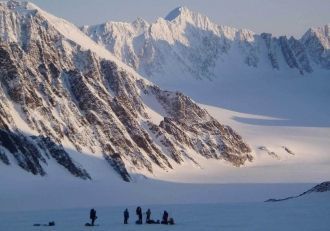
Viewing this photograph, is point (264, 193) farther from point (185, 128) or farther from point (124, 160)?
point (185, 128)

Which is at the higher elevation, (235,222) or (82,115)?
(82,115)

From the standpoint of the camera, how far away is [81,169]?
365 ft

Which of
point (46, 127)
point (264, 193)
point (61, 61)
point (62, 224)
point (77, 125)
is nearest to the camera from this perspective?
point (62, 224)

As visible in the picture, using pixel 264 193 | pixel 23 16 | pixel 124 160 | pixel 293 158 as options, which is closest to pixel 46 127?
pixel 124 160

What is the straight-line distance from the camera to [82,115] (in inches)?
5359

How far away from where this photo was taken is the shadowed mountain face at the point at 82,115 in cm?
11331

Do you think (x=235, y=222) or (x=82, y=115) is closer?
(x=235, y=222)

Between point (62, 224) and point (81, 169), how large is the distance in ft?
185

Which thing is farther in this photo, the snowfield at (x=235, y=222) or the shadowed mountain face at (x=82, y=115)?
the shadowed mountain face at (x=82, y=115)

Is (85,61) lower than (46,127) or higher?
higher

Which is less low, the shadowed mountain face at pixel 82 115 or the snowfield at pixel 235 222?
the shadowed mountain face at pixel 82 115

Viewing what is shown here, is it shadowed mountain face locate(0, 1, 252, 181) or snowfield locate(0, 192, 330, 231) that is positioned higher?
shadowed mountain face locate(0, 1, 252, 181)

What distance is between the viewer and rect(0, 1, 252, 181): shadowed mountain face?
11331 centimetres

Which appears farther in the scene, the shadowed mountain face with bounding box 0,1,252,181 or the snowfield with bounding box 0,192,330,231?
the shadowed mountain face with bounding box 0,1,252,181
